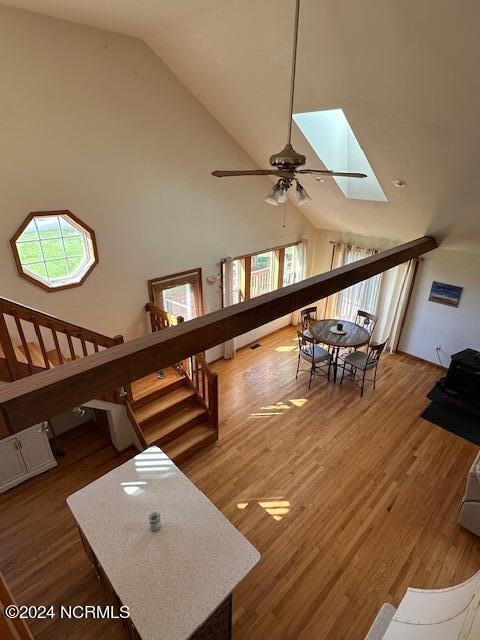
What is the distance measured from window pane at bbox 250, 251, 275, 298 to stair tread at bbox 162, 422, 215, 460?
2.97m

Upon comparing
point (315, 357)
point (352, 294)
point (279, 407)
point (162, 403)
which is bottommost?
point (279, 407)

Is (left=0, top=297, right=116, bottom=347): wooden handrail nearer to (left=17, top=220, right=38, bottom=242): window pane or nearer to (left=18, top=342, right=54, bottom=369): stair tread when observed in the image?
(left=18, top=342, right=54, bottom=369): stair tread

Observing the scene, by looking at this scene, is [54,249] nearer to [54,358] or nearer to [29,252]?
[29,252]

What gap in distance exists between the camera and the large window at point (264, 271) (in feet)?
21.1

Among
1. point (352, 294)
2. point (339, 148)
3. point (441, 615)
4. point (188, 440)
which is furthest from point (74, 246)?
point (352, 294)

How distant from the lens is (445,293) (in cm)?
586

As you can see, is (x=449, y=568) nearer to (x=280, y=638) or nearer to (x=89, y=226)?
(x=280, y=638)

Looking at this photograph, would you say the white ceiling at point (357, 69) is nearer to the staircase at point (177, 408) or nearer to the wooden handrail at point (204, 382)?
the staircase at point (177, 408)

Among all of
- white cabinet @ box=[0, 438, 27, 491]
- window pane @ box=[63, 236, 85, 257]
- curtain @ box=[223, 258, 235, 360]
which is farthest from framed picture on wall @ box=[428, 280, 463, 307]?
white cabinet @ box=[0, 438, 27, 491]

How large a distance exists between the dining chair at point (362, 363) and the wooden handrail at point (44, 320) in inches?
157

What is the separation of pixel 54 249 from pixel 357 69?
12.1 ft

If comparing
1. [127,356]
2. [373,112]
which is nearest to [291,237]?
[373,112]

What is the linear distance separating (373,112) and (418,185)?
4.09 ft

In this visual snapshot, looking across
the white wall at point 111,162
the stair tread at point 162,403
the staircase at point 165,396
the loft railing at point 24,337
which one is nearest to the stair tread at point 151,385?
the staircase at point 165,396
